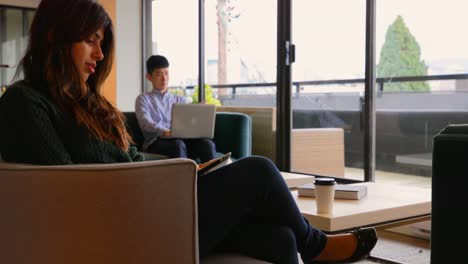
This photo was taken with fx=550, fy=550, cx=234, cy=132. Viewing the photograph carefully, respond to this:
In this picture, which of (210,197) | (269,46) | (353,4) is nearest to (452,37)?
(353,4)

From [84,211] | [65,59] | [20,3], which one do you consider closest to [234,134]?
[65,59]

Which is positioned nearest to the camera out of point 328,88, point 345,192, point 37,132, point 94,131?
point 37,132

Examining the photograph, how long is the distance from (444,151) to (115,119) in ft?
2.80

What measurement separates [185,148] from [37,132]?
9.43ft

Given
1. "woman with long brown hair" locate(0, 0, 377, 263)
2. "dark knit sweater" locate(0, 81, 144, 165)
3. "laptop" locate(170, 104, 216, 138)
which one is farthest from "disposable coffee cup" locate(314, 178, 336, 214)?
"laptop" locate(170, 104, 216, 138)

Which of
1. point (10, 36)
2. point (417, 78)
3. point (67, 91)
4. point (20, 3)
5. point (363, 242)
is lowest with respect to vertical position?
point (363, 242)

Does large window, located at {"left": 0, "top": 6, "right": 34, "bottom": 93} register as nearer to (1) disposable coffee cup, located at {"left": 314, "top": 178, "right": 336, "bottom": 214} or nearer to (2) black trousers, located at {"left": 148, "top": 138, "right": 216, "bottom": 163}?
(2) black trousers, located at {"left": 148, "top": 138, "right": 216, "bottom": 163}

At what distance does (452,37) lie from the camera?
3363 millimetres

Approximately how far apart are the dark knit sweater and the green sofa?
2731mm

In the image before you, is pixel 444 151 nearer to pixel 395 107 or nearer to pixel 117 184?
pixel 117 184

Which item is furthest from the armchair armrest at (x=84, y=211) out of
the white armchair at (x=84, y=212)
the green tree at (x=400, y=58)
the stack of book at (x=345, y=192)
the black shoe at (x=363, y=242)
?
the green tree at (x=400, y=58)

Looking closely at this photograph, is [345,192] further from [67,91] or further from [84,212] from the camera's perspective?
[84,212]

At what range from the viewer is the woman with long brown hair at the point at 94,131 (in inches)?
50.1

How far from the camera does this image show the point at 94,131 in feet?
4.61
